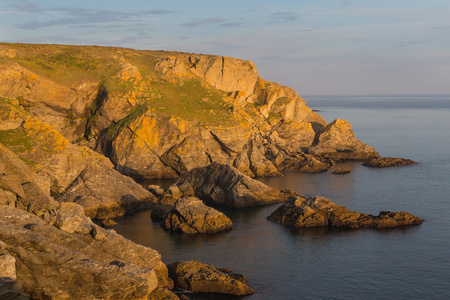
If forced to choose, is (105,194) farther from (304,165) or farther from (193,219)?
(304,165)

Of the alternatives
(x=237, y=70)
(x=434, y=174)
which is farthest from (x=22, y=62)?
(x=434, y=174)

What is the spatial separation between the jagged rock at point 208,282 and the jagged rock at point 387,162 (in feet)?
246

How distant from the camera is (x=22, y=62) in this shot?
107250 millimetres

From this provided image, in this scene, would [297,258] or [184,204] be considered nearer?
[297,258]

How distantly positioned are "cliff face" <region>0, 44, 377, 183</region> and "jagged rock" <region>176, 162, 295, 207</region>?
21221 mm

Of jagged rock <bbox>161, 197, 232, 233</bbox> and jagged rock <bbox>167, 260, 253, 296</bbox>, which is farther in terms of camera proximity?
jagged rock <bbox>161, 197, 232, 233</bbox>

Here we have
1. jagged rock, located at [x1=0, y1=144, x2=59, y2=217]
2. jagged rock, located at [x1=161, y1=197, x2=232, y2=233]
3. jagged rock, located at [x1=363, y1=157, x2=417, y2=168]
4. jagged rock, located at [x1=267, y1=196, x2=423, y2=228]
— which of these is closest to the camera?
jagged rock, located at [x1=0, y1=144, x2=59, y2=217]

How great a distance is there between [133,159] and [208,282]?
60774 millimetres

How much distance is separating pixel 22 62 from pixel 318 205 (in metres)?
75.1

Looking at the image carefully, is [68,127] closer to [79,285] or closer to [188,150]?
[188,150]

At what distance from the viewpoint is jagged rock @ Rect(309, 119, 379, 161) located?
4844 inches

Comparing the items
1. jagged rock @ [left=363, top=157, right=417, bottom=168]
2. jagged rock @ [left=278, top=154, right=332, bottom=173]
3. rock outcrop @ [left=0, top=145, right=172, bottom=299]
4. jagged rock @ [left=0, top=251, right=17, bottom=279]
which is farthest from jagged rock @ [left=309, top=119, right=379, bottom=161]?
jagged rock @ [left=0, top=251, right=17, bottom=279]

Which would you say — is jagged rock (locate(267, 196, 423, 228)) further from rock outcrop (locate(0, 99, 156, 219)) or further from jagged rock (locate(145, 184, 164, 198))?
rock outcrop (locate(0, 99, 156, 219))

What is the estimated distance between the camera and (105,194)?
69438 millimetres
